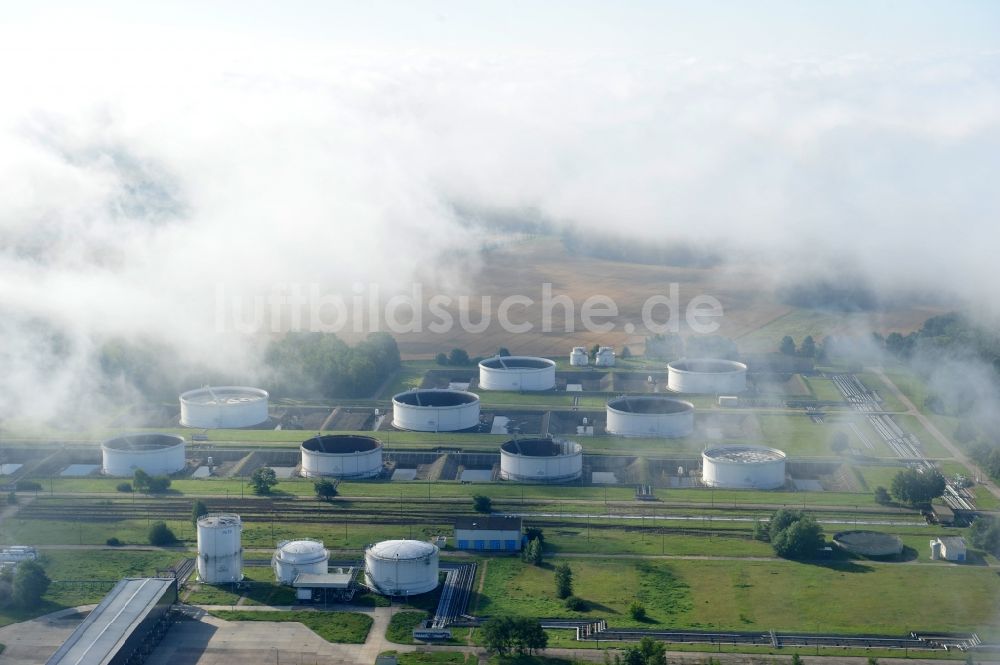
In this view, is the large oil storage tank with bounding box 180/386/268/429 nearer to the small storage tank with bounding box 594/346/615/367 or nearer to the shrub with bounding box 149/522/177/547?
the shrub with bounding box 149/522/177/547

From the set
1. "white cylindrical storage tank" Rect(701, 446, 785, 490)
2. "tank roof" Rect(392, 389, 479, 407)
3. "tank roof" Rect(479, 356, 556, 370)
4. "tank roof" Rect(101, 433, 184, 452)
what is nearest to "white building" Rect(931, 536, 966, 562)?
"white cylindrical storage tank" Rect(701, 446, 785, 490)

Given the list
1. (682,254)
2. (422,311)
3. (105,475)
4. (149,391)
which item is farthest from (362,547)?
(682,254)

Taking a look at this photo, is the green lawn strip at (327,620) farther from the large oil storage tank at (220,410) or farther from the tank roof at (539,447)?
the large oil storage tank at (220,410)

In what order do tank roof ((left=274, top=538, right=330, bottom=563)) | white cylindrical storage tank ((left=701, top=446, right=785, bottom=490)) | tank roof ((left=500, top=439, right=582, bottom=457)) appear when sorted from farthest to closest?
tank roof ((left=500, top=439, right=582, bottom=457)) → white cylindrical storage tank ((left=701, top=446, right=785, bottom=490)) → tank roof ((left=274, top=538, right=330, bottom=563))

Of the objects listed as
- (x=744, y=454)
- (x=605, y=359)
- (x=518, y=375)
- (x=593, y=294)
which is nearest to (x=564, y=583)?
(x=744, y=454)

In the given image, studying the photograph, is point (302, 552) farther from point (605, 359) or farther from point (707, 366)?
point (605, 359)

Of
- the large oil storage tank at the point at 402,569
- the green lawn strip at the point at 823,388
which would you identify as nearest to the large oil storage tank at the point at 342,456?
the large oil storage tank at the point at 402,569
